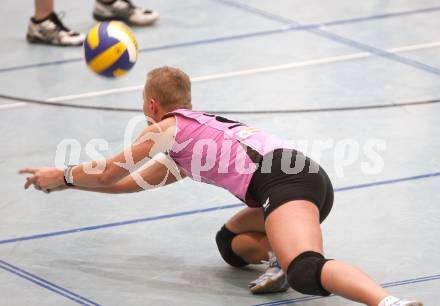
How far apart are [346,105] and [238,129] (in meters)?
2.47

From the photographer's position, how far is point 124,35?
5.85m

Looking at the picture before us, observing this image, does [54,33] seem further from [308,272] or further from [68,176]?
[308,272]

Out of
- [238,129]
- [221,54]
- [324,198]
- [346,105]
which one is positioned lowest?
[324,198]

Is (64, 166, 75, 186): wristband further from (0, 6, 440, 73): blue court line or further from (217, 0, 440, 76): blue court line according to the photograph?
(217, 0, 440, 76): blue court line

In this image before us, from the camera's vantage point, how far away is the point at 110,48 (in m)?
5.83

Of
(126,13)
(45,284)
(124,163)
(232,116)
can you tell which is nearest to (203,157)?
(124,163)

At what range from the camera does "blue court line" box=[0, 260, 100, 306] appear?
173 inches

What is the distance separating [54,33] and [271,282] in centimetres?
457

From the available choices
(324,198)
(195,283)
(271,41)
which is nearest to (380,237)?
(324,198)

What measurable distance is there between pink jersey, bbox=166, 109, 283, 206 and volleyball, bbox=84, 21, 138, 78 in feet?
4.68

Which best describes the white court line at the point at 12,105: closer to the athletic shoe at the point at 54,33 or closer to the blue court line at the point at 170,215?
the athletic shoe at the point at 54,33

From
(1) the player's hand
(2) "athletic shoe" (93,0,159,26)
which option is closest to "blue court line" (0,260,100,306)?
(1) the player's hand

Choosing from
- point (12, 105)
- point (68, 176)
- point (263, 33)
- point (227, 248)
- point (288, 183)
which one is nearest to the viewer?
point (288, 183)

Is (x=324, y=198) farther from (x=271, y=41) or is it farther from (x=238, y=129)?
(x=271, y=41)
